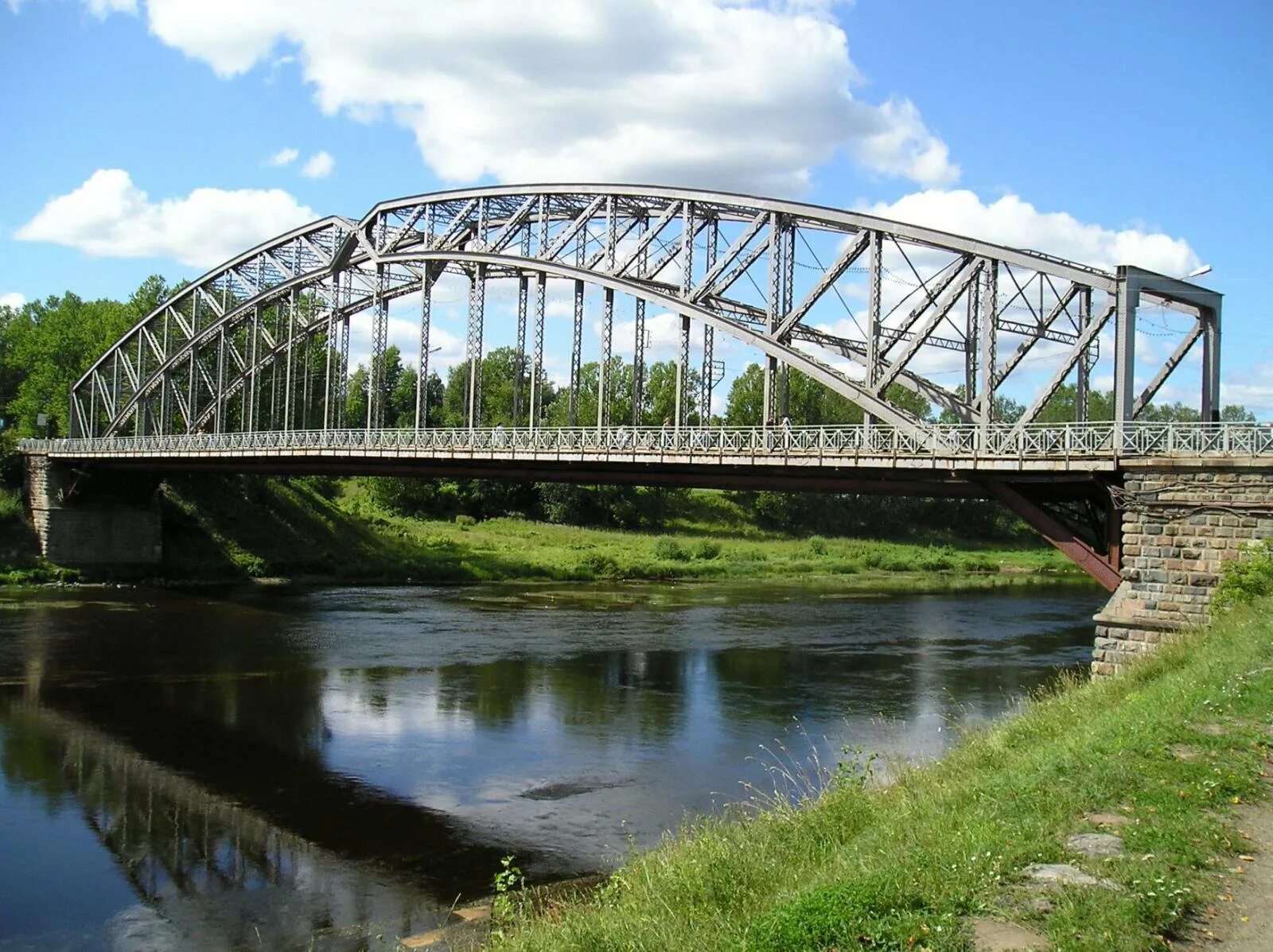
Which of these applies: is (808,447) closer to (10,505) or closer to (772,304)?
(772,304)

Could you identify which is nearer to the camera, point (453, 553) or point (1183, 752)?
point (1183, 752)

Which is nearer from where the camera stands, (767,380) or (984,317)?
(984,317)

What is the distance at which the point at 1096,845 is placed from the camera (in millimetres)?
7523

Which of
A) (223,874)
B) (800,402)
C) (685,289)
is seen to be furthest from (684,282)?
(800,402)

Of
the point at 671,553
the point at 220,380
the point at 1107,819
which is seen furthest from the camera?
the point at 671,553

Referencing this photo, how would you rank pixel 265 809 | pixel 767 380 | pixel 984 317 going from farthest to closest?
pixel 767 380 < pixel 984 317 < pixel 265 809

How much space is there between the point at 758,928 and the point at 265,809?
36.9ft

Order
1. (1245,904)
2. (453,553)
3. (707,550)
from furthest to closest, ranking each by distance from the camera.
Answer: (707,550)
(453,553)
(1245,904)

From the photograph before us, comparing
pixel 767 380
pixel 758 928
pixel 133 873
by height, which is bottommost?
pixel 133 873

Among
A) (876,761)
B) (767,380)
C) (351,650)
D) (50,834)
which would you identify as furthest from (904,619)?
(50,834)

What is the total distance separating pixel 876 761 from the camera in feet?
55.9

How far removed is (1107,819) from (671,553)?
50.0 meters

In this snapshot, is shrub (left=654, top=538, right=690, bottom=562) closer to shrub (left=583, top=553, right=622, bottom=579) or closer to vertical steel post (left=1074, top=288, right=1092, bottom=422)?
shrub (left=583, top=553, right=622, bottom=579)

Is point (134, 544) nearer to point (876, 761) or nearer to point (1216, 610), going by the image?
point (876, 761)
